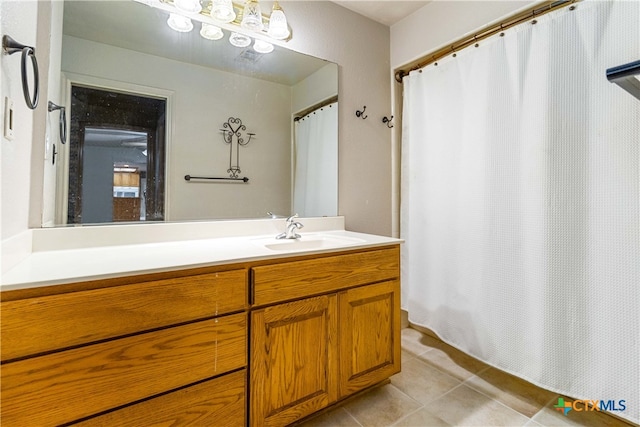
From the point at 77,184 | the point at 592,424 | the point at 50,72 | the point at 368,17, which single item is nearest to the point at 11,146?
the point at 77,184

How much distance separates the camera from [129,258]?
1031 millimetres

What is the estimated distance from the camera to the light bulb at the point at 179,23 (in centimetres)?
146

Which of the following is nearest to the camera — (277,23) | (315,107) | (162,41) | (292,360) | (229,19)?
(292,360)

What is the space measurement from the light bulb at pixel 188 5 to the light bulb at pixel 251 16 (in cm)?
23

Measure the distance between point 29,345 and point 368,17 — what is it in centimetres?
253

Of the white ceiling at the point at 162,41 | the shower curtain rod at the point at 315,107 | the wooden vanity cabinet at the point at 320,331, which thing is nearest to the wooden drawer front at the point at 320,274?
the wooden vanity cabinet at the point at 320,331

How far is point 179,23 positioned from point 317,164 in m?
1.07

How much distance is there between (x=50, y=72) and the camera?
3.94ft

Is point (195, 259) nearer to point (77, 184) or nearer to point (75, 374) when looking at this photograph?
point (75, 374)

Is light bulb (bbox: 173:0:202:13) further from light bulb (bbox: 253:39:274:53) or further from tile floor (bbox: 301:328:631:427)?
tile floor (bbox: 301:328:631:427)

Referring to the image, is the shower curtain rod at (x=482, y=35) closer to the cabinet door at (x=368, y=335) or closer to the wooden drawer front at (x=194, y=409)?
the cabinet door at (x=368, y=335)

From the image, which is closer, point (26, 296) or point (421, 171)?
point (26, 296)

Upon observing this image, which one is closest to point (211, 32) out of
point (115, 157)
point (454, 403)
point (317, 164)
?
point (115, 157)

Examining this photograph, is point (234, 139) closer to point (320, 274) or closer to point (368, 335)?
point (320, 274)
